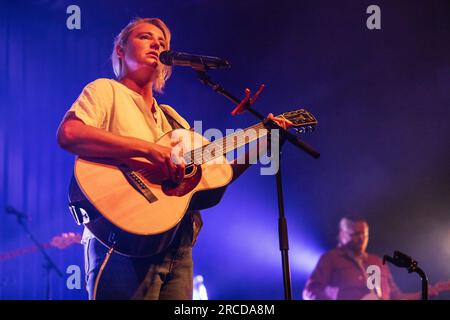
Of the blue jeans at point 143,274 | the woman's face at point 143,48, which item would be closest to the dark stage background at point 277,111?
the woman's face at point 143,48

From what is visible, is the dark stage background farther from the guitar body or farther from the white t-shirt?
the guitar body

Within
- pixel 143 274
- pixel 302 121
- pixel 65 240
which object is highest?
pixel 302 121

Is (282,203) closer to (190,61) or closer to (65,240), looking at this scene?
(190,61)

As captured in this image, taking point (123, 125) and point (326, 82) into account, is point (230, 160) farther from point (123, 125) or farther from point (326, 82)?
point (326, 82)

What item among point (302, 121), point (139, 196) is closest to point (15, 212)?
point (139, 196)

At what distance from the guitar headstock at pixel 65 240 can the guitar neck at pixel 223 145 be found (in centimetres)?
164

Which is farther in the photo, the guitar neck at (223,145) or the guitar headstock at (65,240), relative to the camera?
the guitar headstock at (65,240)

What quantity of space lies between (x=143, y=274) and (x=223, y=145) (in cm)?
83

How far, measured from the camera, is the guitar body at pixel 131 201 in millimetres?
2441

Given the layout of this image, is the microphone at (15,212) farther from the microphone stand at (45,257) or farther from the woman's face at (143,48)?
the woman's face at (143,48)

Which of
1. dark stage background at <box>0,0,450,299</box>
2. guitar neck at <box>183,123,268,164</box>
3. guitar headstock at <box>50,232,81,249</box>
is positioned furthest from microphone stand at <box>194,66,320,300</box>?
guitar headstock at <box>50,232,81,249</box>

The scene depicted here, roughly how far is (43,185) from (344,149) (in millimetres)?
2462

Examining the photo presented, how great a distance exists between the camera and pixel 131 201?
2.53 meters

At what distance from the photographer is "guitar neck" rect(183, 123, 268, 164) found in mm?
2864
